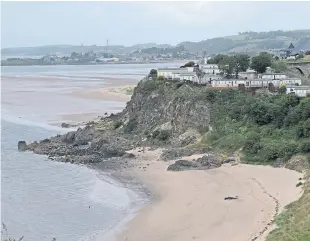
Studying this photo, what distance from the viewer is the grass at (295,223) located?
2050 cm

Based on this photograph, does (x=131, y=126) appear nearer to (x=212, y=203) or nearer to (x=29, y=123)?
(x=29, y=123)

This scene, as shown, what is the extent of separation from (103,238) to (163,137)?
18.3 meters

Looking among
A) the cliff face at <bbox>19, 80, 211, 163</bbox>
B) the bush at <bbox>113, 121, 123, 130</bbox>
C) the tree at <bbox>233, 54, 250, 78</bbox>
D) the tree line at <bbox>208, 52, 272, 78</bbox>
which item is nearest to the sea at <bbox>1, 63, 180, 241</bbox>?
the cliff face at <bbox>19, 80, 211, 163</bbox>

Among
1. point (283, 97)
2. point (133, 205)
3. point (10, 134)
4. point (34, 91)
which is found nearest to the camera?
point (133, 205)

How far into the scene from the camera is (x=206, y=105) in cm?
4266

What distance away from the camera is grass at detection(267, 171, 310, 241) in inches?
807

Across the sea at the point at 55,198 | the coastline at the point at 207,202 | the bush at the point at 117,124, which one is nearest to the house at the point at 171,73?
the bush at the point at 117,124

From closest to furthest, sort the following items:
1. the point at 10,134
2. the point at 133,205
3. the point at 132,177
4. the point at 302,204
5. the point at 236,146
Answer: the point at 302,204
the point at 133,205
the point at 132,177
the point at 236,146
the point at 10,134

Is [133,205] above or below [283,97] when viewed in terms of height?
below

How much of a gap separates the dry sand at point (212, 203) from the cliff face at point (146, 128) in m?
5.89

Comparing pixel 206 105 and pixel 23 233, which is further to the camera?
pixel 206 105

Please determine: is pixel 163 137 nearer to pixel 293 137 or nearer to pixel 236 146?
pixel 236 146

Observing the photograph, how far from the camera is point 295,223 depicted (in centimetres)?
2239

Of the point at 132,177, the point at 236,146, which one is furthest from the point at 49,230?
the point at 236,146
